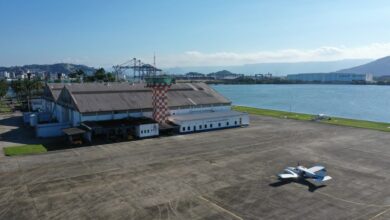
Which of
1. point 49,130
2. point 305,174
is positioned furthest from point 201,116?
point 305,174

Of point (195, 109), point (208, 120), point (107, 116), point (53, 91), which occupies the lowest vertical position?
point (208, 120)

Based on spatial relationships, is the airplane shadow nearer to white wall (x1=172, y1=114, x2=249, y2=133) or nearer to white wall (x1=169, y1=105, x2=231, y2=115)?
white wall (x1=172, y1=114, x2=249, y2=133)

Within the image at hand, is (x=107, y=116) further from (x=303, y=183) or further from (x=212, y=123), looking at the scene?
(x=303, y=183)

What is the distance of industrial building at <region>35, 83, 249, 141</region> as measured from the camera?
49000 millimetres

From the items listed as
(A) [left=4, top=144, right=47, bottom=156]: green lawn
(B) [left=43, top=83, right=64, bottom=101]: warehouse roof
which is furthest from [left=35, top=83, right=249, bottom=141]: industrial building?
(A) [left=4, top=144, right=47, bottom=156]: green lawn

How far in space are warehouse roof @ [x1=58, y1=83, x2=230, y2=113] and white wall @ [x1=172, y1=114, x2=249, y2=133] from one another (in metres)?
6.88

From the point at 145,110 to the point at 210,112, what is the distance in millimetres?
13356

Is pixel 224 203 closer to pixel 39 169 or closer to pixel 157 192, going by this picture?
pixel 157 192

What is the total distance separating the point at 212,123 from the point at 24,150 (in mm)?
28844

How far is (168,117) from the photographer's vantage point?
182 feet

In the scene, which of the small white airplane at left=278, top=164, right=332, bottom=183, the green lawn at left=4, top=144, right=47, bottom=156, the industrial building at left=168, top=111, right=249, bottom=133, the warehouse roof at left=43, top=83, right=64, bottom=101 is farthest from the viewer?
the warehouse roof at left=43, top=83, right=64, bottom=101

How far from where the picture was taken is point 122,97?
57.5 meters

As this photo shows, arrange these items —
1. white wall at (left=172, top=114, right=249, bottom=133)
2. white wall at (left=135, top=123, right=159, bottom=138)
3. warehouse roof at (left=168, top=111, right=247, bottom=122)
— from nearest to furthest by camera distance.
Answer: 1. white wall at (left=135, top=123, right=159, bottom=138)
2. white wall at (left=172, top=114, right=249, bottom=133)
3. warehouse roof at (left=168, top=111, right=247, bottom=122)

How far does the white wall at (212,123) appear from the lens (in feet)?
173
